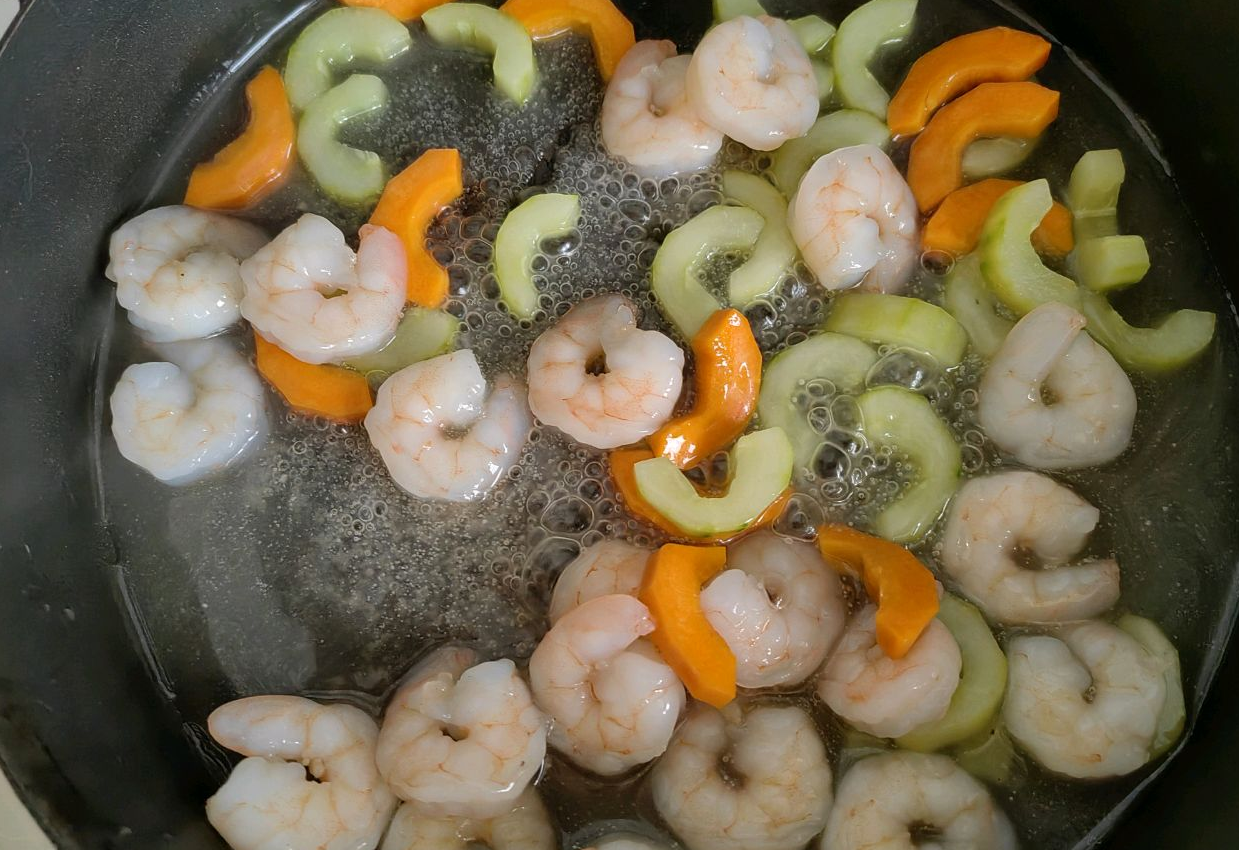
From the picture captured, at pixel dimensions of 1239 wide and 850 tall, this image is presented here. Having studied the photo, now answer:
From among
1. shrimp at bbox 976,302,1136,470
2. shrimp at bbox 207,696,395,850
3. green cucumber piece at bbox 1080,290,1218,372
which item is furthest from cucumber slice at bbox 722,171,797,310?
shrimp at bbox 207,696,395,850

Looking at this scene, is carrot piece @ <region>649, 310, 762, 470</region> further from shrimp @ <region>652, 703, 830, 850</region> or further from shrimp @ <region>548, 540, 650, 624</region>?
shrimp @ <region>652, 703, 830, 850</region>

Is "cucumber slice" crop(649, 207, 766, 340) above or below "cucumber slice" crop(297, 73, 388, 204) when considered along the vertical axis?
below

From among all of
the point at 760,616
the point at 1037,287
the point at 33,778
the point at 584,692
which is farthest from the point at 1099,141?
the point at 33,778

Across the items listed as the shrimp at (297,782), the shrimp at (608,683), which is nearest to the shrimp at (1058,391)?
the shrimp at (608,683)

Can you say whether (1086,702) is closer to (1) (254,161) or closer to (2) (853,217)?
(2) (853,217)

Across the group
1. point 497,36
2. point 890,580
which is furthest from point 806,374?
point 497,36

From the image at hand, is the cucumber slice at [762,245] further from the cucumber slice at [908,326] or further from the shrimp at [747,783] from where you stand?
the shrimp at [747,783]

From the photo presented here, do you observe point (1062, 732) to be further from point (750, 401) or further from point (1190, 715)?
point (750, 401)
